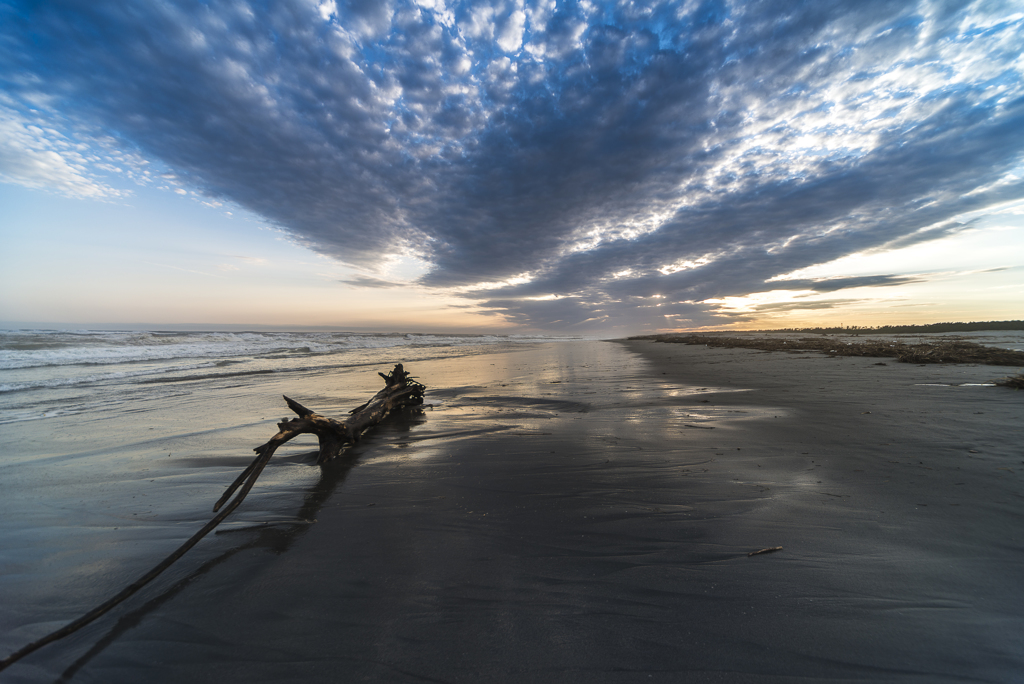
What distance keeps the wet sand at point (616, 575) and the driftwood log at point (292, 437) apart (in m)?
0.15

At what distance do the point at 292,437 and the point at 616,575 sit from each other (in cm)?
299

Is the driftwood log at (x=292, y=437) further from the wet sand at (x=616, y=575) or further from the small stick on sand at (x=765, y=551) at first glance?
the small stick on sand at (x=765, y=551)

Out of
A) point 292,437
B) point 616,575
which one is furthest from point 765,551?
point 292,437

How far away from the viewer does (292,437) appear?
3.41 metres

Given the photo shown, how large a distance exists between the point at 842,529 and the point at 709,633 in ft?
5.35

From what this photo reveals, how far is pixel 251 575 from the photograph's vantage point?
2.34 meters

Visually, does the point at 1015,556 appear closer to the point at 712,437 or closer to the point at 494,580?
the point at 712,437

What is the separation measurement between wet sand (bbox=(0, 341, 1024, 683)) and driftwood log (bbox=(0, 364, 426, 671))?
0.50ft

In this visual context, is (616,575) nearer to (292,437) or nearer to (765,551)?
(765,551)

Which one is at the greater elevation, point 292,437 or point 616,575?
point 292,437

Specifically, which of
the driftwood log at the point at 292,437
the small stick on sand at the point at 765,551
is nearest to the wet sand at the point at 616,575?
the small stick on sand at the point at 765,551

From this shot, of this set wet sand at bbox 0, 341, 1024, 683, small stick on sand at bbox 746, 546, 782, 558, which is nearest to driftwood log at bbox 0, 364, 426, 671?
wet sand at bbox 0, 341, 1024, 683

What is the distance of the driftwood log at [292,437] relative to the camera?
1809mm

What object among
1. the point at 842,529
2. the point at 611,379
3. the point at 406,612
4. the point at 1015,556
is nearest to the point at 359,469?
the point at 406,612
